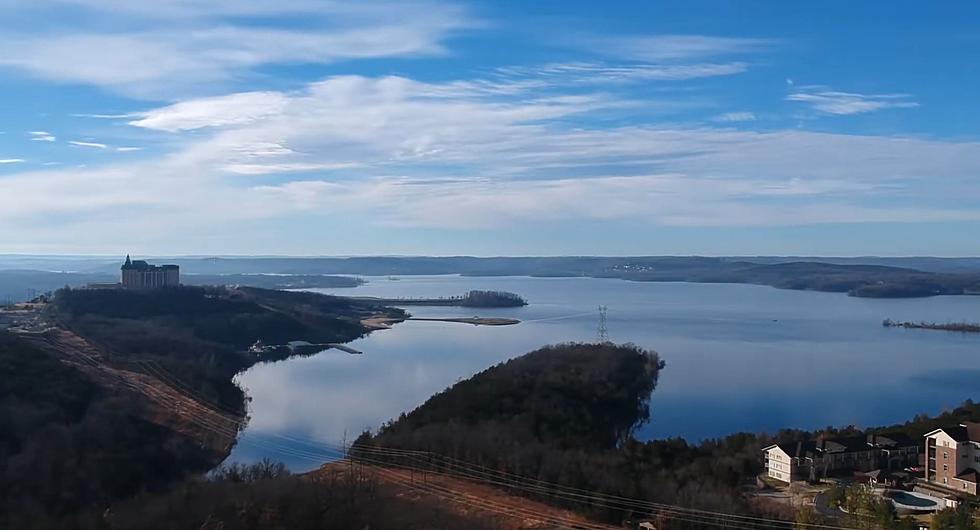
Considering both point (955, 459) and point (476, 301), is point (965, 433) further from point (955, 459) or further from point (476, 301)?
point (476, 301)

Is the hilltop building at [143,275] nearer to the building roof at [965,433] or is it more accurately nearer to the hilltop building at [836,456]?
the hilltop building at [836,456]

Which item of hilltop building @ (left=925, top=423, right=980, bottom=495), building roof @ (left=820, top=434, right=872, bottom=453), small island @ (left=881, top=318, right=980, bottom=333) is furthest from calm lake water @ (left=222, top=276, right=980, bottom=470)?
hilltop building @ (left=925, top=423, right=980, bottom=495)

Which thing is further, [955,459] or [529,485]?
Answer: [955,459]

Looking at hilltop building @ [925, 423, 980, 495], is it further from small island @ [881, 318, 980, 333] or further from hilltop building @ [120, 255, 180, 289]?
small island @ [881, 318, 980, 333]

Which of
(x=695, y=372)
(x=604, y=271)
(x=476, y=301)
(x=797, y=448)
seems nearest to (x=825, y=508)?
(x=797, y=448)

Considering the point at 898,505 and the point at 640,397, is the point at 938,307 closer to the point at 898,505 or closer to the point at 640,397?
the point at 640,397

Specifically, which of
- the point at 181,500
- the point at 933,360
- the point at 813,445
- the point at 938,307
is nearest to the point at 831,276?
the point at 938,307

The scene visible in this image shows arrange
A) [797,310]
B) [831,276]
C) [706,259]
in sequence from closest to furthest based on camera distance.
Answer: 1. [797,310]
2. [831,276]
3. [706,259]
